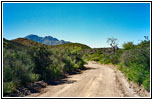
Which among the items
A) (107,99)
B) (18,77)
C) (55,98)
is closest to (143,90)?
(107,99)

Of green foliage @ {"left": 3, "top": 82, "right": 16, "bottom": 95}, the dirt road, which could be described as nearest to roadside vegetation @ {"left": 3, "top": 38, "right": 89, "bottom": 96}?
green foliage @ {"left": 3, "top": 82, "right": 16, "bottom": 95}

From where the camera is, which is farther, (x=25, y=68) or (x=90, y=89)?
(x=25, y=68)

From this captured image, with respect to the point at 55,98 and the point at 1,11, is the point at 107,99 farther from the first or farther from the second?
the point at 1,11

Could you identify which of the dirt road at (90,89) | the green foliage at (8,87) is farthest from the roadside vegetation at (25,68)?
the dirt road at (90,89)

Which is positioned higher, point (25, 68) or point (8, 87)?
point (25, 68)

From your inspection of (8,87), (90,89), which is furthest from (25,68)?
(90,89)

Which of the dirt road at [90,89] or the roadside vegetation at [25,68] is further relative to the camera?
the roadside vegetation at [25,68]

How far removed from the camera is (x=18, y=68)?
13734 mm

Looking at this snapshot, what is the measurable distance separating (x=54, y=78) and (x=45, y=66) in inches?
52.8

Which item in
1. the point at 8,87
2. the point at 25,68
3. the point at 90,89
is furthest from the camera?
the point at 25,68

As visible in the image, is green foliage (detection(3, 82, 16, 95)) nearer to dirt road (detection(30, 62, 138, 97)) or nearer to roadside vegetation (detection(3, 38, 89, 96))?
roadside vegetation (detection(3, 38, 89, 96))

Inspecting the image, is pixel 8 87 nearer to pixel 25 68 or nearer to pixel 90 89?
pixel 25 68

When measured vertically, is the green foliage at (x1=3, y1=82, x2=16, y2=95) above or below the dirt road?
above

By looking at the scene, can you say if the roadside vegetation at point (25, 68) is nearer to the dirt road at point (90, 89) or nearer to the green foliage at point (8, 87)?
the green foliage at point (8, 87)
